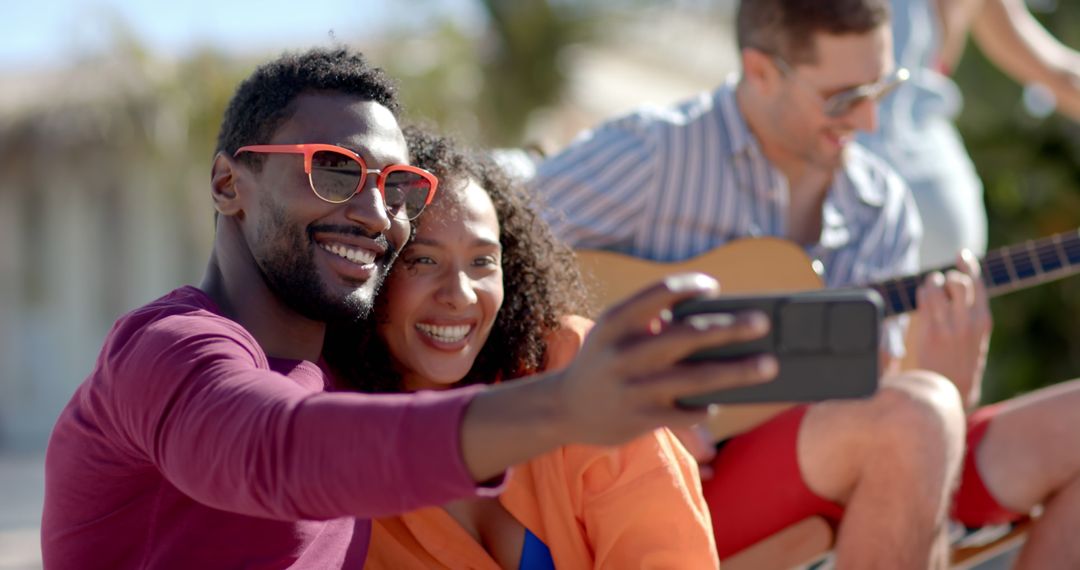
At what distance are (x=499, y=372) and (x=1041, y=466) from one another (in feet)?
4.25

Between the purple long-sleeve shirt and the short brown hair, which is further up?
the purple long-sleeve shirt

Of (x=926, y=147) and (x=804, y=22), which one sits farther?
(x=926, y=147)

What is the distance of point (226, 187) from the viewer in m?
2.14

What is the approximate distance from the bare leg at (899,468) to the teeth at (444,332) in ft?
2.72

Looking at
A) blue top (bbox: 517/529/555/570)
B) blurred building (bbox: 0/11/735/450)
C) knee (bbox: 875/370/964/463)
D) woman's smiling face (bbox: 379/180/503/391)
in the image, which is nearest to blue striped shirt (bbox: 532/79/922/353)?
knee (bbox: 875/370/964/463)

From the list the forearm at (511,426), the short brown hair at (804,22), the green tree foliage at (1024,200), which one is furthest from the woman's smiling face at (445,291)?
the green tree foliage at (1024,200)

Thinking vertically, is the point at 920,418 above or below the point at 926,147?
above

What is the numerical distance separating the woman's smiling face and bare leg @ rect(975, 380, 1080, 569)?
4.28 feet

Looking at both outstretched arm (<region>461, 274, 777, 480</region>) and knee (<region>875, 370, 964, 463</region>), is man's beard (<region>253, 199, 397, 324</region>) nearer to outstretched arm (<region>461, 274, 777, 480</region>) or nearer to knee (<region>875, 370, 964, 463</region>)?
outstretched arm (<region>461, 274, 777, 480</region>)

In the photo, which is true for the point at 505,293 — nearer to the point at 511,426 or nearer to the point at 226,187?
the point at 226,187

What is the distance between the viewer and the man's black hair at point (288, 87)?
2094mm

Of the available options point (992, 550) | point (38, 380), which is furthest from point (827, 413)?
point (38, 380)

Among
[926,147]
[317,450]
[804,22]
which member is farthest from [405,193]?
[926,147]

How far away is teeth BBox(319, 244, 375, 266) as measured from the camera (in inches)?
80.7
